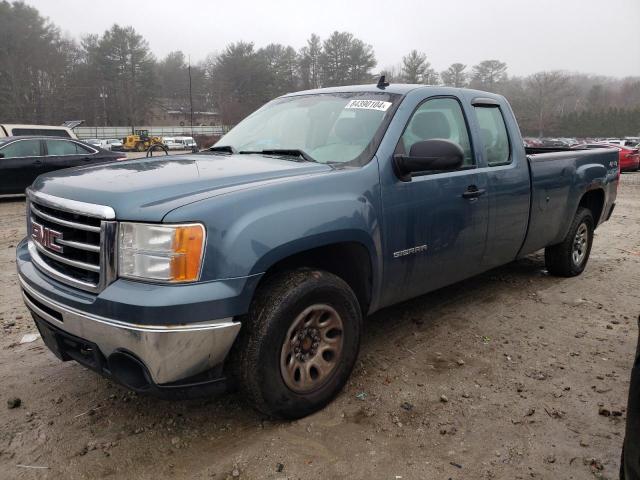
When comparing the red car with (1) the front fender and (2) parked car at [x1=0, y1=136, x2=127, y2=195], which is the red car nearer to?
(2) parked car at [x1=0, y1=136, x2=127, y2=195]

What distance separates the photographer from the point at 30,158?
11391 millimetres

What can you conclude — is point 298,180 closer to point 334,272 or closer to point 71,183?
point 334,272

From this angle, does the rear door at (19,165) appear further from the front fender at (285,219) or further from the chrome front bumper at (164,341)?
the front fender at (285,219)

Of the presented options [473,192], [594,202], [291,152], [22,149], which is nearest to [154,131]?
[22,149]

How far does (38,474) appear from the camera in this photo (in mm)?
2455

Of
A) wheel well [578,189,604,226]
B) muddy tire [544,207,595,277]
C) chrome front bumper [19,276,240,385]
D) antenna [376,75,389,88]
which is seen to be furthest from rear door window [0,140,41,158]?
wheel well [578,189,604,226]

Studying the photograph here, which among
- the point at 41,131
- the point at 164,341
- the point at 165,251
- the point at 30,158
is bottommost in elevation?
the point at 164,341

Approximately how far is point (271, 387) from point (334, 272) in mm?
804

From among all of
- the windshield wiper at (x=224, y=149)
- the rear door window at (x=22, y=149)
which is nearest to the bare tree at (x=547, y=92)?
the rear door window at (x=22, y=149)

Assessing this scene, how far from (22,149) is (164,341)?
11044 mm

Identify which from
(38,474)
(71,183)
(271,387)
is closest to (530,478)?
(271,387)

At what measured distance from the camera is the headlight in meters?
2.29

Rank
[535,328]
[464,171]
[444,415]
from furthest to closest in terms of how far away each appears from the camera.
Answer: [535,328]
[464,171]
[444,415]

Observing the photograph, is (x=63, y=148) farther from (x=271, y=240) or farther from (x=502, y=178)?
(x=271, y=240)
